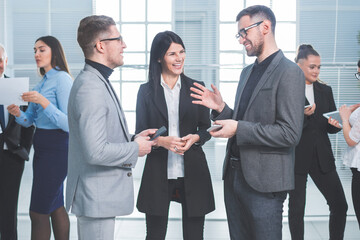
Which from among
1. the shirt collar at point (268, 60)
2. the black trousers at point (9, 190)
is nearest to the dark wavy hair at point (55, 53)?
the black trousers at point (9, 190)

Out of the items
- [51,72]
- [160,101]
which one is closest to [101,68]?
[160,101]

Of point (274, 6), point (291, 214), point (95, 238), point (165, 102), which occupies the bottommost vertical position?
point (291, 214)

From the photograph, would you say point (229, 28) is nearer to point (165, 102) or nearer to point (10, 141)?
point (165, 102)

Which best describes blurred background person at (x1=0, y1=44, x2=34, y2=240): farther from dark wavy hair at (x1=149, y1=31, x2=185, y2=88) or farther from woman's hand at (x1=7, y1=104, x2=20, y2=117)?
dark wavy hair at (x1=149, y1=31, x2=185, y2=88)

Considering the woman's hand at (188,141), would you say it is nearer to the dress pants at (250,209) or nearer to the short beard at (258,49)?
the dress pants at (250,209)

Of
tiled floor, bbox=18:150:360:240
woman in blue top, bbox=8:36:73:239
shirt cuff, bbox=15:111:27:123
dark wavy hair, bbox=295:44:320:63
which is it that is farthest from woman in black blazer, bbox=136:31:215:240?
tiled floor, bbox=18:150:360:240

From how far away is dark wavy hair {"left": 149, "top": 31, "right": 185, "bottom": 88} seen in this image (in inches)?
89.6

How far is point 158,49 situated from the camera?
7.54 feet

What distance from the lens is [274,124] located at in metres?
1.81

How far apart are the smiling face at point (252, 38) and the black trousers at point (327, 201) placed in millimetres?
1259

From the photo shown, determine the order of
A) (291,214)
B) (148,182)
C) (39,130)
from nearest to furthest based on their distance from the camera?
(148,182)
(39,130)
(291,214)

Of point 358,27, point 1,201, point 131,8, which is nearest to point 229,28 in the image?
point 131,8

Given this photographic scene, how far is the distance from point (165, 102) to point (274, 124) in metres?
0.73

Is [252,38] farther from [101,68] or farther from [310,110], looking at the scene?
[310,110]
